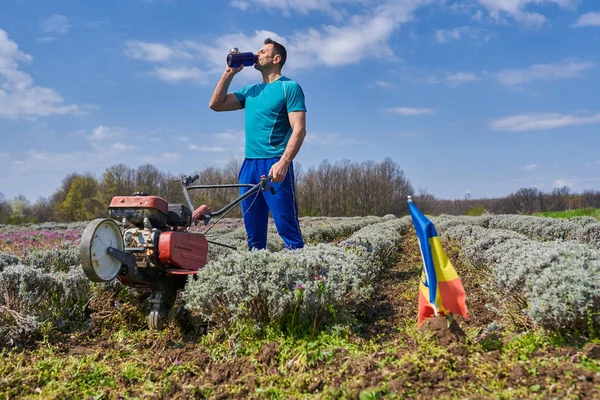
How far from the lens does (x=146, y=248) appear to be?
157 inches

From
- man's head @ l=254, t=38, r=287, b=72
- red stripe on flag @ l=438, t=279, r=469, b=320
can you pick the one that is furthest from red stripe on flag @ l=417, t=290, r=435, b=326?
man's head @ l=254, t=38, r=287, b=72

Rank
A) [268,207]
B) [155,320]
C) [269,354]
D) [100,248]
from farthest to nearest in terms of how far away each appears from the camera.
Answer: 1. [268,207]
2. [155,320]
3. [100,248]
4. [269,354]

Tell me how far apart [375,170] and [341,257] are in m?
50.2

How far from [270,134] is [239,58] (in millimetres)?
924

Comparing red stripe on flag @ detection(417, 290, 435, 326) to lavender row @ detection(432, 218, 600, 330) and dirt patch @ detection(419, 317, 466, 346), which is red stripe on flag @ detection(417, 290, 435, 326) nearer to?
dirt patch @ detection(419, 317, 466, 346)

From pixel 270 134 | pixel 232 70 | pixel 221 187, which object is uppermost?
pixel 232 70

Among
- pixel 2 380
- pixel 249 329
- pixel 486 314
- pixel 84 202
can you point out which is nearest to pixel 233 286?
pixel 249 329

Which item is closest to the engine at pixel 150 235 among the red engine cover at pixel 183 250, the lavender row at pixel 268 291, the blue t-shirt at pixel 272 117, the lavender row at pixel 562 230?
the red engine cover at pixel 183 250

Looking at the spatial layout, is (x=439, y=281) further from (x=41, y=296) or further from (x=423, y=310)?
(x=41, y=296)

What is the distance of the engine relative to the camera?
3.97 metres

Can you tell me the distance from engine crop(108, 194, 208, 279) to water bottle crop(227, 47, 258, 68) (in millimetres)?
2095

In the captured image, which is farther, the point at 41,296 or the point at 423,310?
the point at 41,296

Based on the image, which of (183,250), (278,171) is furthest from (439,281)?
(183,250)

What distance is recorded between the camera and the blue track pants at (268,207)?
17.4ft
